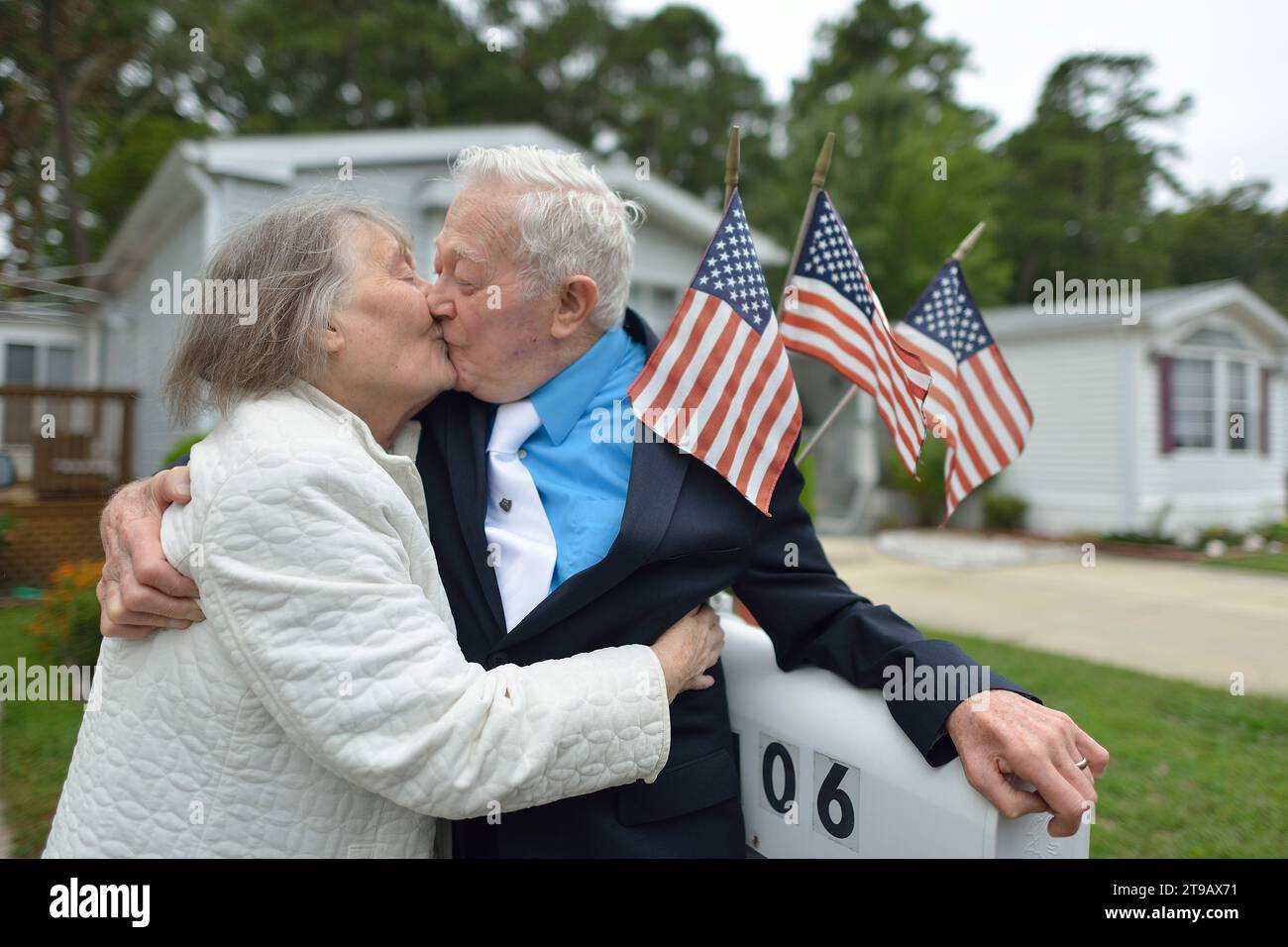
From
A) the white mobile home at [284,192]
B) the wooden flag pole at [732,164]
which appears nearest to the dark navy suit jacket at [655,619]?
the wooden flag pole at [732,164]

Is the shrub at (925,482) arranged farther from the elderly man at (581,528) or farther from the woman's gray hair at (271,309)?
the woman's gray hair at (271,309)

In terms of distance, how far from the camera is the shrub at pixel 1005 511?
44.3 ft

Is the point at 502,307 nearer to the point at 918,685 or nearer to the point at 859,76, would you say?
the point at 918,685

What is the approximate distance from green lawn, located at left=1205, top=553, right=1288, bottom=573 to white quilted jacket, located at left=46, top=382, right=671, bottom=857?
468 inches

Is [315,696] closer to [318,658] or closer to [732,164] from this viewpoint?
[318,658]

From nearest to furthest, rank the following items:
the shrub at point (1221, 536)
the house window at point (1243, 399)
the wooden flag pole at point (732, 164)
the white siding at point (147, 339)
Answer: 1. the wooden flag pole at point (732, 164)
2. the white siding at point (147, 339)
3. the shrub at point (1221, 536)
4. the house window at point (1243, 399)

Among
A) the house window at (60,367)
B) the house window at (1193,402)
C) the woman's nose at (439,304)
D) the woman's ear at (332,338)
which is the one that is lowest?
the woman's ear at (332,338)

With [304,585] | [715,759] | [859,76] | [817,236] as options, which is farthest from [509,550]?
[859,76]

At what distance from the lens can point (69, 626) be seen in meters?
5.14

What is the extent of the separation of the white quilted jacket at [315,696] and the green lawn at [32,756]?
231 cm

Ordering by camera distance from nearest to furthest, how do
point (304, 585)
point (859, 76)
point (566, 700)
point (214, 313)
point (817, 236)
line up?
1. point (304, 585)
2. point (566, 700)
3. point (214, 313)
4. point (817, 236)
5. point (859, 76)

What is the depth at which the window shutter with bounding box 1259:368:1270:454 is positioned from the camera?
47.6 feet
